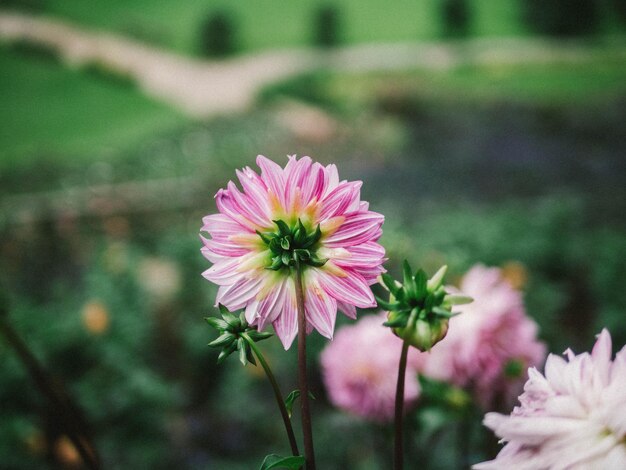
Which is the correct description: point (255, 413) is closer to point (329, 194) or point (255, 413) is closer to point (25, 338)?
point (25, 338)

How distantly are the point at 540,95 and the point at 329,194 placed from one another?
2132 millimetres

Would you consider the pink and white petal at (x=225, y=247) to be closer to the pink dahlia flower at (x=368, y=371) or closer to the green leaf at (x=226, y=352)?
the green leaf at (x=226, y=352)

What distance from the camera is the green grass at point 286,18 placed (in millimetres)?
2172

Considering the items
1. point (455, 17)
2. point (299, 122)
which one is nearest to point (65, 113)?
point (299, 122)

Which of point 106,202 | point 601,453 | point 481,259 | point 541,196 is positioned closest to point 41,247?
point 106,202

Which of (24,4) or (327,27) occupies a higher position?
(24,4)

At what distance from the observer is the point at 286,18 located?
7.24 ft

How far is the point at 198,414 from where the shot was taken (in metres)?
1.70

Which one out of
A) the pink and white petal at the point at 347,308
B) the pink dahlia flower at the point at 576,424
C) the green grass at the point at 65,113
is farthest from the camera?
the green grass at the point at 65,113

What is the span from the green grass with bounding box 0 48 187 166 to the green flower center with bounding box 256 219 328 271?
2011 mm

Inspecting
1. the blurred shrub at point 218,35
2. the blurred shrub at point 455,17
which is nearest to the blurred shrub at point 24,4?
the blurred shrub at point 218,35

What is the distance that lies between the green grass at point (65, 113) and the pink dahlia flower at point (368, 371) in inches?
67.7

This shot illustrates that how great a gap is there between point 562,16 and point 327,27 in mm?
901

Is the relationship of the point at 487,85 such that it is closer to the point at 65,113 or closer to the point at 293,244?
the point at 65,113
